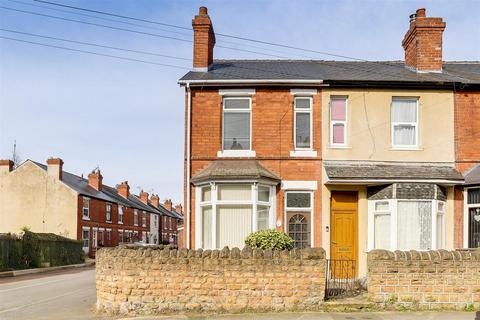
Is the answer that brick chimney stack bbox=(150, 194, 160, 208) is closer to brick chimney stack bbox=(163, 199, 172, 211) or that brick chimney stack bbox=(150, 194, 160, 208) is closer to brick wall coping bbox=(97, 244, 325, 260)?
brick chimney stack bbox=(163, 199, 172, 211)

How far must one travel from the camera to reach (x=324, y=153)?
1559 cm

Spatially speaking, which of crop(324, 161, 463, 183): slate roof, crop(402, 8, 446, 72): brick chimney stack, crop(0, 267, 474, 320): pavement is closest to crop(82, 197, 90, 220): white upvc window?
crop(0, 267, 474, 320): pavement

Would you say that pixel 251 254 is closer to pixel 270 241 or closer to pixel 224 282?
pixel 224 282

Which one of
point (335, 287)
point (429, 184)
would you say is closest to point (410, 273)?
point (335, 287)

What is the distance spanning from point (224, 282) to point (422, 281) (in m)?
4.36

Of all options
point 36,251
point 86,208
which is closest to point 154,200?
point 86,208

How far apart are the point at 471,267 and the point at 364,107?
6.49 meters

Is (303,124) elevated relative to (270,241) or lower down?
elevated

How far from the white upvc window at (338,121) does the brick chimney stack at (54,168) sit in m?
30.1

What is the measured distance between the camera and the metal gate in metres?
11.6

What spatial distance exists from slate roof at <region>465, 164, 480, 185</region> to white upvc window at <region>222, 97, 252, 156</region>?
680cm

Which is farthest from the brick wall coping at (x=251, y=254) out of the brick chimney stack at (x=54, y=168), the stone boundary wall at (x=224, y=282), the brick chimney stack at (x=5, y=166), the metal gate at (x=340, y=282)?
the brick chimney stack at (x=5, y=166)

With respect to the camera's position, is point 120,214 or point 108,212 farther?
point 120,214

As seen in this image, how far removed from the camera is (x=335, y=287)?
12.4 m
